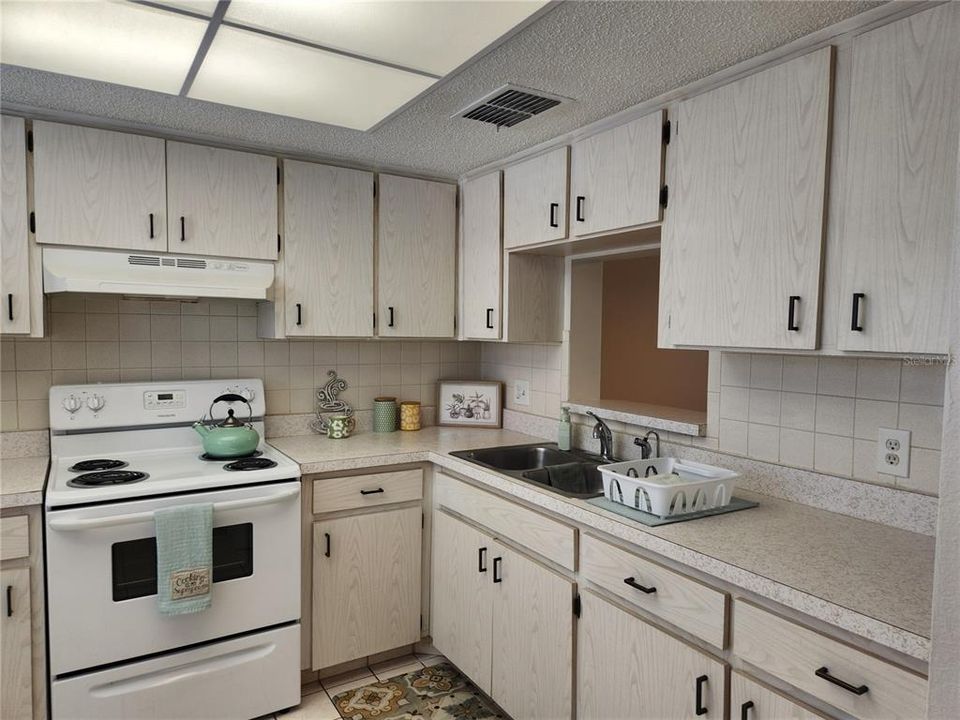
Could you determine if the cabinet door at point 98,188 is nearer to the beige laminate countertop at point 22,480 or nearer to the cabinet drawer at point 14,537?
the beige laminate countertop at point 22,480

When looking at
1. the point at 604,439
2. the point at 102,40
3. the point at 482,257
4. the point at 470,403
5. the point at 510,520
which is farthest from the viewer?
the point at 470,403

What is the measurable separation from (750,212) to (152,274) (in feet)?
6.68

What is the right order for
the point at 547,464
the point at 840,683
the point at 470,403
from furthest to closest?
the point at 470,403, the point at 547,464, the point at 840,683

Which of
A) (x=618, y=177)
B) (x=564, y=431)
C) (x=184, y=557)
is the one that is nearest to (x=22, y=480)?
(x=184, y=557)

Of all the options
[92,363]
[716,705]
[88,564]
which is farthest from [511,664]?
[92,363]

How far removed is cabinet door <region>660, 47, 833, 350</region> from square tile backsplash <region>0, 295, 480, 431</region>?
5.34 ft

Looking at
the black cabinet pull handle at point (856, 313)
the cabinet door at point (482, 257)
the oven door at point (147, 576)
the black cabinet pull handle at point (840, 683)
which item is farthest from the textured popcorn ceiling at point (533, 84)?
the black cabinet pull handle at point (840, 683)

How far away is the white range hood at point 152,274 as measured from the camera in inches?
84.7

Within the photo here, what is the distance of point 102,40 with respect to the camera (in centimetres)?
155

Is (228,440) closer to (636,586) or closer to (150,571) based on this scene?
(150,571)

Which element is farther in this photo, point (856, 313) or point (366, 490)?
point (366, 490)

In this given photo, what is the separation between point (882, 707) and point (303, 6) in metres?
1.83

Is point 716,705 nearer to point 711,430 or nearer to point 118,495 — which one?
point 711,430

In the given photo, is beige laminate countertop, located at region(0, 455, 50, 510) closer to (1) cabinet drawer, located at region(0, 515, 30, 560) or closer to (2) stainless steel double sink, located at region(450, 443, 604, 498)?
(1) cabinet drawer, located at region(0, 515, 30, 560)
